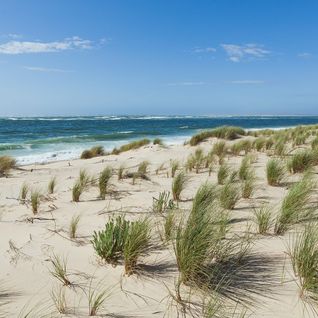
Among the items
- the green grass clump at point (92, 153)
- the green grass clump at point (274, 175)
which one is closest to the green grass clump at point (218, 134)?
the green grass clump at point (92, 153)

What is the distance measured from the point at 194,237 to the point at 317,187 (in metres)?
4.07

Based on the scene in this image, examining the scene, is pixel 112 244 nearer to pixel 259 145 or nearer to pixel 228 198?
pixel 228 198

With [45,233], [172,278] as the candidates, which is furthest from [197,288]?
[45,233]

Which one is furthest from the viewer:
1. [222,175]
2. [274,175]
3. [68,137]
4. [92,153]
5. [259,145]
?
[68,137]

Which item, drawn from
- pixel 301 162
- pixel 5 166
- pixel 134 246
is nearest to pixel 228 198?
pixel 134 246

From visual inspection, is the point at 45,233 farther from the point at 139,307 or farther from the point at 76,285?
the point at 139,307

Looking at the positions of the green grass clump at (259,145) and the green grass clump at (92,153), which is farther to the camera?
the green grass clump at (92,153)

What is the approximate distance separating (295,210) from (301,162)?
4.15 meters

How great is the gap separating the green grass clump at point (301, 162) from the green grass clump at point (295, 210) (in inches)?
123

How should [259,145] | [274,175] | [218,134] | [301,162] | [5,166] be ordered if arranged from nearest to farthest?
[274,175] → [301,162] → [5,166] → [259,145] → [218,134]

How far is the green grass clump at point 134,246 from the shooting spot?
10.9 ft

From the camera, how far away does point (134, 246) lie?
339 centimetres

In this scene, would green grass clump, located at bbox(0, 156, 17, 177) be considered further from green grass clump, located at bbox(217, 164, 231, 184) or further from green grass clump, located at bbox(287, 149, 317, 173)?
green grass clump, located at bbox(287, 149, 317, 173)

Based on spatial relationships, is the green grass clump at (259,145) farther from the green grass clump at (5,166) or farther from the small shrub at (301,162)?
the green grass clump at (5,166)
